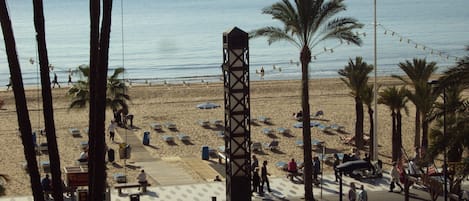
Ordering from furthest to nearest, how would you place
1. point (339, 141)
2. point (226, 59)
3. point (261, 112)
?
1. point (261, 112)
2. point (339, 141)
3. point (226, 59)

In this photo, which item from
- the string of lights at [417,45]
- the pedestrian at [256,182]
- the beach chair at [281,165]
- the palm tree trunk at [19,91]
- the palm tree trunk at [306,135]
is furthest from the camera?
the string of lights at [417,45]

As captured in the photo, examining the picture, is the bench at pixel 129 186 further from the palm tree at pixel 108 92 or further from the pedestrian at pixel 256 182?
the palm tree at pixel 108 92

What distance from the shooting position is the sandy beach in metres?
33.1

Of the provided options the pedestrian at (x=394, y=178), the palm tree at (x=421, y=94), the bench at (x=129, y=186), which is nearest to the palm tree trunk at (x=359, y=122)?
the palm tree at (x=421, y=94)

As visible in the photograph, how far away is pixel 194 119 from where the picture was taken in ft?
143

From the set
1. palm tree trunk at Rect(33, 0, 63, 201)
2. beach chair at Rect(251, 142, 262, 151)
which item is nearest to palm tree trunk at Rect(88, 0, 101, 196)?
palm tree trunk at Rect(33, 0, 63, 201)

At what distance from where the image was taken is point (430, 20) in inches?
6211

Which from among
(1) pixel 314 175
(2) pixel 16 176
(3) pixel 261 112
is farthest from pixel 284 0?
(3) pixel 261 112

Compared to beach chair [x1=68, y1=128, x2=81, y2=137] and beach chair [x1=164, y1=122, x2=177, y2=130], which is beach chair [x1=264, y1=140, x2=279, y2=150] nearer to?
beach chair [x1=164, y1=122, x2=177, y2=130]

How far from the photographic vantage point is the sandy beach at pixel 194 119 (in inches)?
1303

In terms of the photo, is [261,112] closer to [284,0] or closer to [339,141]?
[339,141]

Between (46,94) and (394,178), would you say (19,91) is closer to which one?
(46,94)

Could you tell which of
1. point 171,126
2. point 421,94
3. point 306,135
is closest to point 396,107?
point 421,94

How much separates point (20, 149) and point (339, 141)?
45.8 ft
